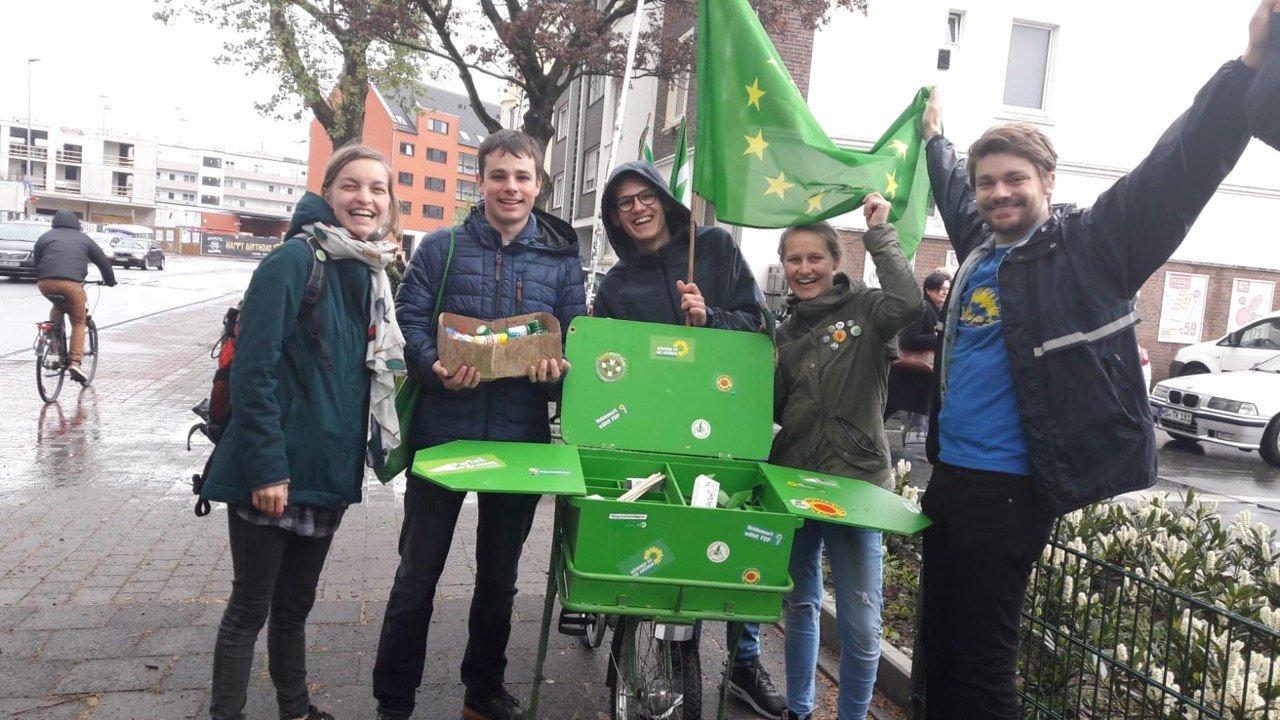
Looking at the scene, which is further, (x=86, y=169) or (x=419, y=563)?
(x=86, y=169)

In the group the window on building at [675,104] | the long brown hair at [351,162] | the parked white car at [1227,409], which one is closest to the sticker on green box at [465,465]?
the long brown hair at [351,162]

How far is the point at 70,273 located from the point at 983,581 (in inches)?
427

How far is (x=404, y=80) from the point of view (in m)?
15.3

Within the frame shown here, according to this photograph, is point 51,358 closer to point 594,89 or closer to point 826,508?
point 826,508

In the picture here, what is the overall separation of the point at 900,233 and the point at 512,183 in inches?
62.2

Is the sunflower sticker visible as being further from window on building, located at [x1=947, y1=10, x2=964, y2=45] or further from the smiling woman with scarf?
window on building, located at [x1=947, y1=10, x2=964, y2=45]

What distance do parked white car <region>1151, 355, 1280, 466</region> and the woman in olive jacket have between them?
10.1 meters

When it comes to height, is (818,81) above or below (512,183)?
above

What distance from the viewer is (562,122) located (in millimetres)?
38031

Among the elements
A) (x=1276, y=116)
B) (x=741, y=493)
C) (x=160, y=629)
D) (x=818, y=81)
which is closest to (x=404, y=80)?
(x=818, y=81)

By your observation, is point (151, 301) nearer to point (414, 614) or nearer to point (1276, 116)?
point (414, 614)

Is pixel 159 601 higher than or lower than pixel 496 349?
lower

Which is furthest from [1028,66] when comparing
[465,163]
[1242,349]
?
[465,163]

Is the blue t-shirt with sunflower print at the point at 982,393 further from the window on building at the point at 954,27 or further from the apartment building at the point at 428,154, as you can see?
the apartment building at the point at 428,154
